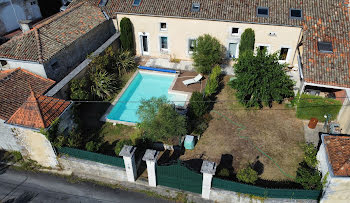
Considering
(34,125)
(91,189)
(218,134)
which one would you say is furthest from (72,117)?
(218,134)

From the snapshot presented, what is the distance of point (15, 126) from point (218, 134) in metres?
12.6

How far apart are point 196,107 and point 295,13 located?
1241 centimetres

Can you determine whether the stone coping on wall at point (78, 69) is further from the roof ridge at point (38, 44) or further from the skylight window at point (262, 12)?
the skylight window at point (262, 12)

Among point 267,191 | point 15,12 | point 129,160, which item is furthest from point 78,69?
point 15,12

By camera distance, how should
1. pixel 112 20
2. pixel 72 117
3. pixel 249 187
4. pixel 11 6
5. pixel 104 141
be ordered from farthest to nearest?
pixel 11 6 → pixel 112 20 → pixel 104 141 → pixel 72 117 → pixel 249 187

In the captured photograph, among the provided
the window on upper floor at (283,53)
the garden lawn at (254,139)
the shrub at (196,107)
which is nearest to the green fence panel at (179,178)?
the garden lawn at (254,139)

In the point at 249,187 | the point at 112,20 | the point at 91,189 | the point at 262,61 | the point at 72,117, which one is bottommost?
the point at 91,189

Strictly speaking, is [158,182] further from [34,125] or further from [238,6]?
[238,6]

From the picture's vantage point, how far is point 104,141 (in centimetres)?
1916

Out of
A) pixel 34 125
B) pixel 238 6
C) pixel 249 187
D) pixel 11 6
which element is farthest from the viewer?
pixel 11 6

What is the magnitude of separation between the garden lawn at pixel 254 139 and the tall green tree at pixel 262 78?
1.57 metres

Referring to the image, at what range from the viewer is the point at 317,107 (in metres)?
20.1

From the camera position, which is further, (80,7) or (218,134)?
(80,7)

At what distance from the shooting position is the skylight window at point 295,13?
78.0 feet
